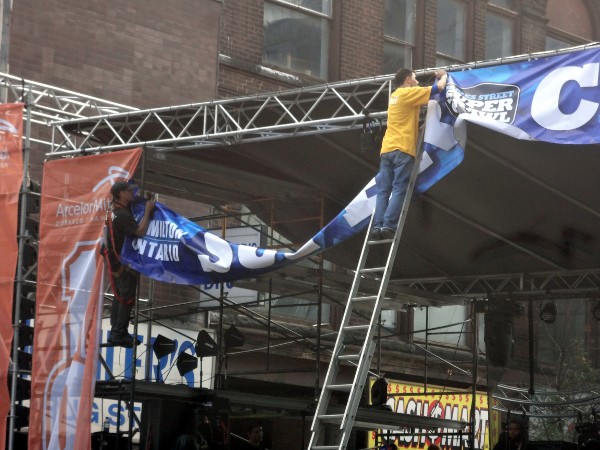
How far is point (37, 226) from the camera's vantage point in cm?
1402

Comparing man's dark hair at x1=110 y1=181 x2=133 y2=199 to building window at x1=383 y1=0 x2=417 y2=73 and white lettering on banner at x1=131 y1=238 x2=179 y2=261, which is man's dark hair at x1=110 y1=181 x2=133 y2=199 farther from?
building window at x1=383 y1=0 x2=417 y2=73

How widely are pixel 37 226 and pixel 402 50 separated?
37.9 feet

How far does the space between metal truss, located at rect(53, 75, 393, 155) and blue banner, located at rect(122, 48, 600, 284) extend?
73cm

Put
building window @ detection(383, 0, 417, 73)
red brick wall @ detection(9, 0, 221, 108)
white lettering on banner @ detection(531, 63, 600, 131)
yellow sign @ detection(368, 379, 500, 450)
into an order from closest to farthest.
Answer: white lettering on banner @ detection(531, 63, 600, 131) < red brick wall @ detection(9, 0, 221, 108) < yellow sign @ detection(368, 379, 500, 450) < building window @ detection(383, 0, 417, 73)

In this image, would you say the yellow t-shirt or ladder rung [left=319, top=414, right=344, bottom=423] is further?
the yellow t-shirt

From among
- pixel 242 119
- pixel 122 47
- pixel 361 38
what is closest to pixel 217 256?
pixel 242 119

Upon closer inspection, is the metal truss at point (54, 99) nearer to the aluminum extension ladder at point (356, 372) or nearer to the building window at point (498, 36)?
the aluminum extension ladder at point (356, 372)

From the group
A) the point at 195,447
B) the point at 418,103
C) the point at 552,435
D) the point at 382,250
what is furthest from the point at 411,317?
the point at 418,103

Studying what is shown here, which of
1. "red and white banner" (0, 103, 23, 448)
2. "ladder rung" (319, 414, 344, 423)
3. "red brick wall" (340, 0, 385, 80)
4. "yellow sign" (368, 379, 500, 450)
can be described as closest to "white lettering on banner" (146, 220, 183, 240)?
"red and white banner" (0, 103, 23, 448)

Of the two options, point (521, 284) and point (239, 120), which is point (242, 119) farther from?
point (521, 284)

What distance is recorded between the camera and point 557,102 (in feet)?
35.0

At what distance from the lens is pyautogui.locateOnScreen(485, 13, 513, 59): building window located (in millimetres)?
25547

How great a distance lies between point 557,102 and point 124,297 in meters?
5.25

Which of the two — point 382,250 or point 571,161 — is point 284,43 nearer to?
point 382,250
